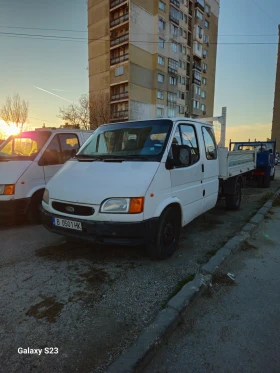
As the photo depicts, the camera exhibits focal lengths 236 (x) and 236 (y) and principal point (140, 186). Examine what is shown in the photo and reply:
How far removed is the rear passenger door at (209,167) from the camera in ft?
15.2

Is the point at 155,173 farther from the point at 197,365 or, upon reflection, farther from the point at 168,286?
the point at 197,365

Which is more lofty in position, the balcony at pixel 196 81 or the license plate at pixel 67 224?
the balcony at pixel 196 81

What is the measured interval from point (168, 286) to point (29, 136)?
4.72 meters

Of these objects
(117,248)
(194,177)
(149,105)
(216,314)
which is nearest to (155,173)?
(194,177)

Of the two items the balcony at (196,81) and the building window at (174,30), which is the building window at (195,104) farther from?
the building window at (174,30)

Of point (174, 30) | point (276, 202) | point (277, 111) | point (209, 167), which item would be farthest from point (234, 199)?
point (277, 111)

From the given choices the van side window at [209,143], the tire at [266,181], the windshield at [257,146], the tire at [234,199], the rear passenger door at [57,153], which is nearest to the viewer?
the van side window at [209,143]

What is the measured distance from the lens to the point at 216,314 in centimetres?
246

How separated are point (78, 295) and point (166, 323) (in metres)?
1.08

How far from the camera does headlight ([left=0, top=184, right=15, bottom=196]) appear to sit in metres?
4.64

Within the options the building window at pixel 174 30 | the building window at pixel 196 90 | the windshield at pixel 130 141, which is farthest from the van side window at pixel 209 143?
the building window at pixel 196 90

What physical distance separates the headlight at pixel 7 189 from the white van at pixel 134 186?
1.45 metres

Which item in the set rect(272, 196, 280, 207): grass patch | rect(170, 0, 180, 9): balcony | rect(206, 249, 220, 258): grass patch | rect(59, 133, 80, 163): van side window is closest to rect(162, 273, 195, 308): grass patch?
rect(206, 249, 220, 258): grass patch

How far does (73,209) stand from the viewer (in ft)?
10.7
